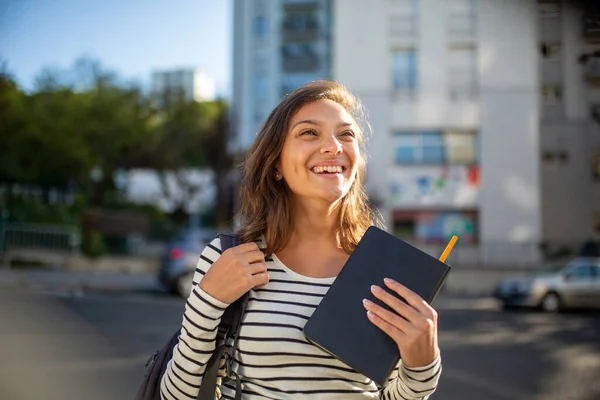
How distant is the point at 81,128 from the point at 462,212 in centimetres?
1490

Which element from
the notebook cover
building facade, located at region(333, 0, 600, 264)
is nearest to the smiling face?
the notebook cover

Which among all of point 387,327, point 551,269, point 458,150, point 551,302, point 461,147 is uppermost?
point 461,147

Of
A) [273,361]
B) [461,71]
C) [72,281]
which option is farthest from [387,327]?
[461,71]

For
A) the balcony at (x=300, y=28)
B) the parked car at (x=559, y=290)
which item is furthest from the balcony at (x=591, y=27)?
the balcony at (x=300, y=28)

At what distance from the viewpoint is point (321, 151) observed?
4.57 ft

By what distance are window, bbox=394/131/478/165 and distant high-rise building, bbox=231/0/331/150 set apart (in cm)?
600

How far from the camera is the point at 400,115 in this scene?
18.2 metres

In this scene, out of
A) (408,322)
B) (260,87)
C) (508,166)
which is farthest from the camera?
(260,87)

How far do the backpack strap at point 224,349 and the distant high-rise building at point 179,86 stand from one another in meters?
21.8

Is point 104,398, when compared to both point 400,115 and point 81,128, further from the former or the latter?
point 81,128

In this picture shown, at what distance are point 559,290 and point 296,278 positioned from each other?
1144cm

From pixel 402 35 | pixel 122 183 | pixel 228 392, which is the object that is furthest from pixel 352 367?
pixel 122 183

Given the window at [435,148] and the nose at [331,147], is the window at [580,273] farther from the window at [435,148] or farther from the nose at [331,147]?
the nose at [331,147]

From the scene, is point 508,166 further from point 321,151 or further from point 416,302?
point 416,302
